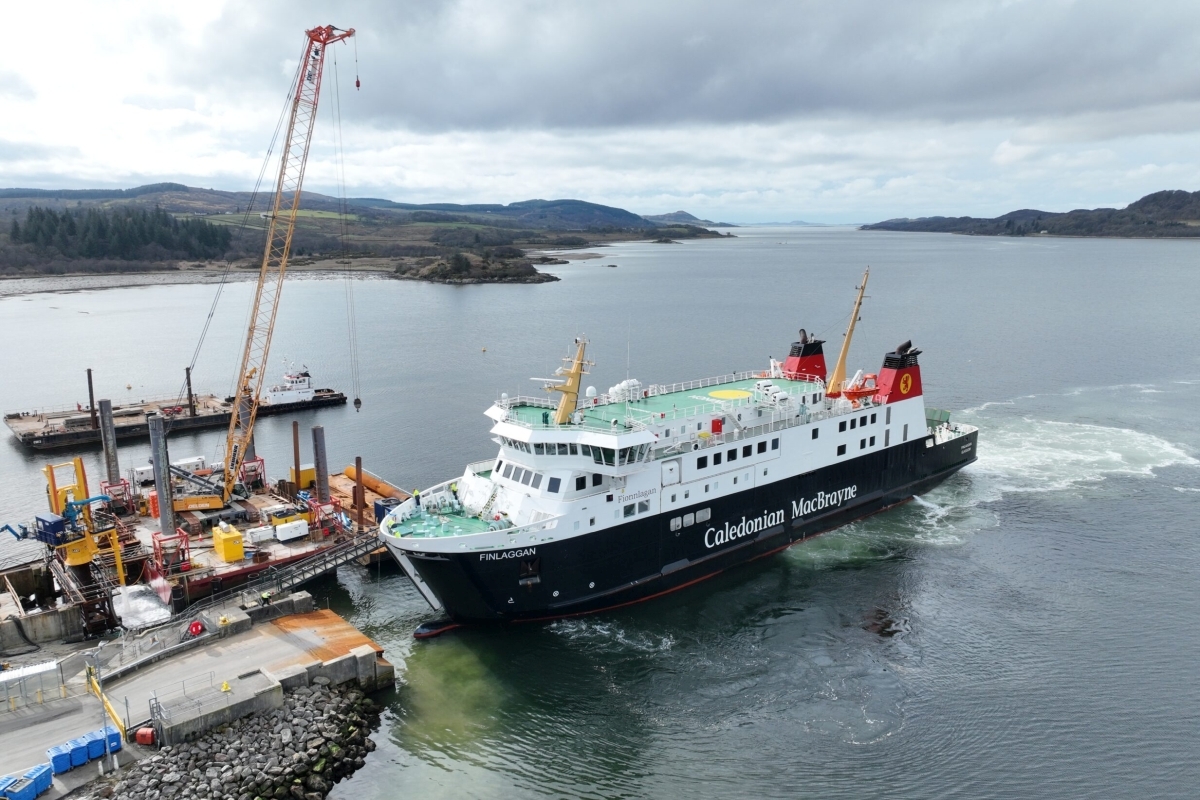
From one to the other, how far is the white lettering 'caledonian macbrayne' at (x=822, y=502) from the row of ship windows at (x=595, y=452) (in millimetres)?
9906

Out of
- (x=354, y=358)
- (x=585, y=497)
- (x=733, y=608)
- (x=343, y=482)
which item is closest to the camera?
(x=585, y=497)

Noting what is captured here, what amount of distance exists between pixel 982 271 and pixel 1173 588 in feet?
503

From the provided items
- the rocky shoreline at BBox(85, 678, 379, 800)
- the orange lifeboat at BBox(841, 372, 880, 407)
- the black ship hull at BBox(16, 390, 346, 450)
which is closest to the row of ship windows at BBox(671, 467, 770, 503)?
the orange lifeboat at BBox(841, 372, 880, 407)

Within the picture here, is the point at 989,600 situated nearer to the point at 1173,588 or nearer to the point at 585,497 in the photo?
the point at 1173,588

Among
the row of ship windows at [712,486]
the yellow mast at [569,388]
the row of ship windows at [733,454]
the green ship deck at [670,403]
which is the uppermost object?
the yellow mast at [569,388]

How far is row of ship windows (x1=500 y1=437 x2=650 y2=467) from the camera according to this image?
2742cm

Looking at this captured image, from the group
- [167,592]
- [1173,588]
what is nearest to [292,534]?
[167,592]

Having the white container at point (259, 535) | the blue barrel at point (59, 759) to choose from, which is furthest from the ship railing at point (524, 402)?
the blue barrel at point (59, 759)

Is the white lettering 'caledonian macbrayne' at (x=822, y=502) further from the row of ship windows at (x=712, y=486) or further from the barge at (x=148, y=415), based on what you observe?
the barge at (x=148, y=415)

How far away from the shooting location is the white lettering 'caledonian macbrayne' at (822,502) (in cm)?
3467

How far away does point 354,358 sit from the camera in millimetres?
80938

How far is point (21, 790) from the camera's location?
54.3 feet

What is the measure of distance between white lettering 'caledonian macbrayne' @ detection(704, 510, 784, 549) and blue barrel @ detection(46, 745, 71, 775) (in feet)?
70.5

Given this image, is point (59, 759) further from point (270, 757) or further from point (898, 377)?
point (898, 377)
